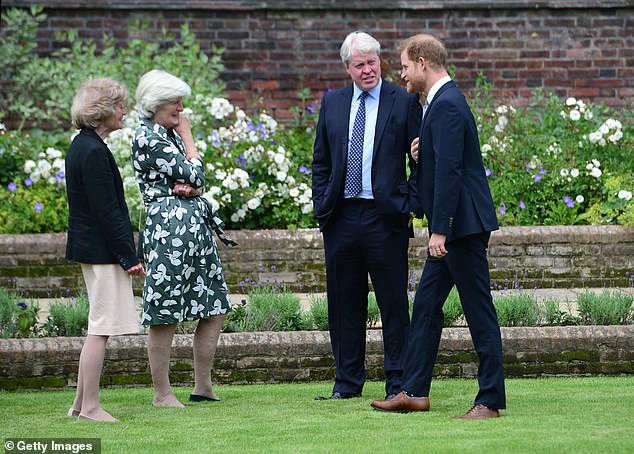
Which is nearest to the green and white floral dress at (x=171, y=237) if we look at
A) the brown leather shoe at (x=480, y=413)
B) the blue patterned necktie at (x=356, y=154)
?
the blue patterned necktie at (x=356, y=154)

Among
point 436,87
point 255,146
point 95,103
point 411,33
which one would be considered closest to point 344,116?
point 436,87

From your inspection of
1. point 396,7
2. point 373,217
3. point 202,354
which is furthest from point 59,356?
point 396,7

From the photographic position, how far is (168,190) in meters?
5.83

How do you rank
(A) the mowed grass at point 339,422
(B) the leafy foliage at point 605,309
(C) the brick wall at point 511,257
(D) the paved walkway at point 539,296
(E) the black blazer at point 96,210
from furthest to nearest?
(C) the brick wall at point 511,257
(D) the paved walkway at point 539,296
(B) the leafy foliage at point 605,309
(E) the black blazer at point 96,210
(A) the mowed grass at point 339,422

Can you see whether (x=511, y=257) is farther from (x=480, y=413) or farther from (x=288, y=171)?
(x=480, y=413)

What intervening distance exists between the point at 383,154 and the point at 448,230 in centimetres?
90

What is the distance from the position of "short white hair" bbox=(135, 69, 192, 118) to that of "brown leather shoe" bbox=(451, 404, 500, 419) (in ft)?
7.07

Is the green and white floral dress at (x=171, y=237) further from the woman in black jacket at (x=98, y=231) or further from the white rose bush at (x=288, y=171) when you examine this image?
the white rose bush at (x=288, y=171)

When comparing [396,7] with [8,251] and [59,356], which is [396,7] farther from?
[59,356]

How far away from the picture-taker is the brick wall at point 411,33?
12.3m

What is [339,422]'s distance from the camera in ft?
17.3

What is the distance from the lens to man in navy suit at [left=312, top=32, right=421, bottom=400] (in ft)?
19.4

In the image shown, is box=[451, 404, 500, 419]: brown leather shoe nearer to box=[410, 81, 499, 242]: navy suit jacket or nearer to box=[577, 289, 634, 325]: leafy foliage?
box=[410, 81, 499, 242]: navy suit jacket

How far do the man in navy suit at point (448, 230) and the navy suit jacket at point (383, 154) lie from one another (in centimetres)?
39
